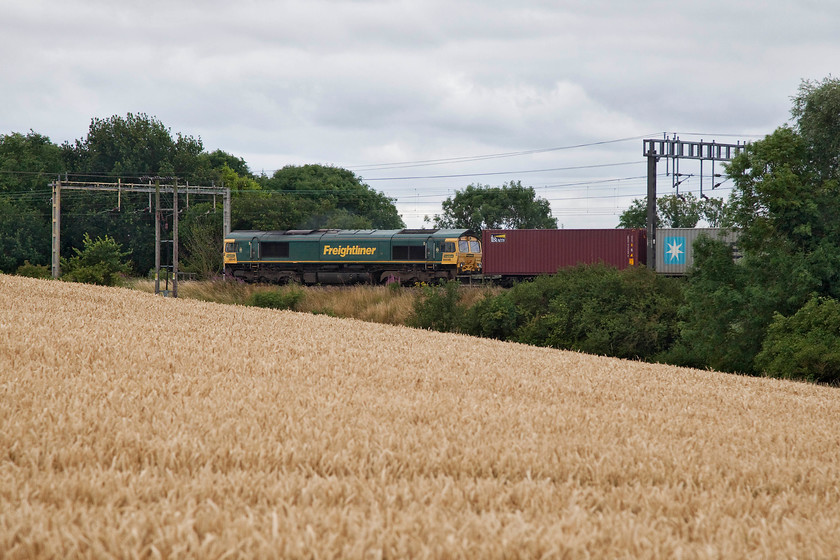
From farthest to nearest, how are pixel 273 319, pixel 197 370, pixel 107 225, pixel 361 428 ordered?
1. pixel 107 225
2. pixel 273 319
3. pixel 197 370
4. pixel 361 428

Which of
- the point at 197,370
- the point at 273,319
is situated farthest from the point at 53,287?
the point at 197,370

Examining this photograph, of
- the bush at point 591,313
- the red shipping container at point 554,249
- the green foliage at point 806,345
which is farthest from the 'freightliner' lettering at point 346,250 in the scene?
the green foliage at point 806,345

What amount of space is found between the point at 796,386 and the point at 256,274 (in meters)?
45.4

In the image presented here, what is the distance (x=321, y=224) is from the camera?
98.1 m

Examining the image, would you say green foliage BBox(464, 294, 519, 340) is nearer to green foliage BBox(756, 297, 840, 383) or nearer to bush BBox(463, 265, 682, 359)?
bush BBox(463, 265, 682, 359)

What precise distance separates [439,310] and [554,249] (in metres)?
12.8

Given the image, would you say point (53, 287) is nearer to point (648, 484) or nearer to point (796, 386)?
point (796, 386)

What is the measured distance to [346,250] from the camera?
54188 millimetres

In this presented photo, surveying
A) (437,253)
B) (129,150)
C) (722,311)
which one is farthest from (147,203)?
(722,311)

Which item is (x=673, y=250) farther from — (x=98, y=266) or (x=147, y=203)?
(x=147, y=203)

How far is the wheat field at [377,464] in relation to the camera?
3.92 m

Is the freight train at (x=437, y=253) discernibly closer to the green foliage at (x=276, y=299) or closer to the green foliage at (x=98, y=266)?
the green foliage at (x=276, y=299)

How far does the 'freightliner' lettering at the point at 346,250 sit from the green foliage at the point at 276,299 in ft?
24.6

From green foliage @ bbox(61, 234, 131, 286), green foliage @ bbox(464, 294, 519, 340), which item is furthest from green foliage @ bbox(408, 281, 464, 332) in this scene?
green foliage @ bbox(61, 234, 131, 286)
